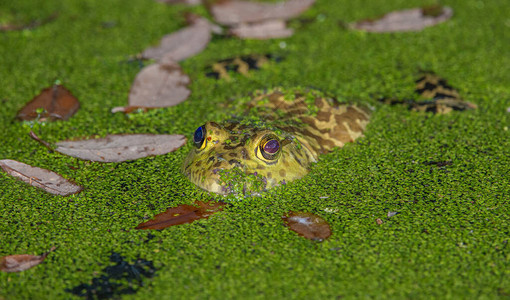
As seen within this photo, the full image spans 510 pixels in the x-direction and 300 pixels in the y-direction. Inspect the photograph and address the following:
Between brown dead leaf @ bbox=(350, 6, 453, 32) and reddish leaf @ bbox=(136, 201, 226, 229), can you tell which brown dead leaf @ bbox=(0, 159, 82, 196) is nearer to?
reddish leaf @ bbox=(136, 201, 226, 229)

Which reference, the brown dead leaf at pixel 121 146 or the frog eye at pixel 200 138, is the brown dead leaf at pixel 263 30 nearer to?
the brown dead leaf at pixel 121 146

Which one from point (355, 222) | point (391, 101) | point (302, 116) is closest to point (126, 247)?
point (355, 222)

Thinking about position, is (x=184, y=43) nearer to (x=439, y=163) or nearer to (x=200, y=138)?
(x=200, y=138)

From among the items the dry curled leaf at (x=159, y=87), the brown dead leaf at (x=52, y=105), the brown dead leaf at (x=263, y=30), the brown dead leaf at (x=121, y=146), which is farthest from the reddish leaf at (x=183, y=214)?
the brown dead leaf at (x=263, y=30)

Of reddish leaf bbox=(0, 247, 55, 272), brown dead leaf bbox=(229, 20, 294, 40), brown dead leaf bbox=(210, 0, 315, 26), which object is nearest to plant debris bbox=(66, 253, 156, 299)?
reddish leaf bbox=(0, 247, 55, 272)

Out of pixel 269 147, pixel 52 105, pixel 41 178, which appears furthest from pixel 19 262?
pixel 52 105

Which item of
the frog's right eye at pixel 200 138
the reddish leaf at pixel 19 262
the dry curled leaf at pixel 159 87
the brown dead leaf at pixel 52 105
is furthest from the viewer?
the dry curled leaf at pixel 159 87
